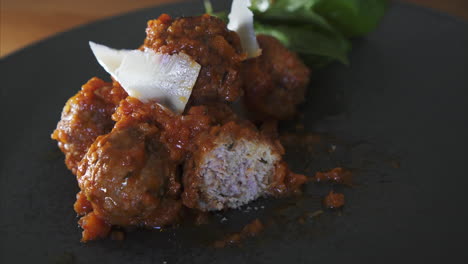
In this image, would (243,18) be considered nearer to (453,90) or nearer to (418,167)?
(418,167)

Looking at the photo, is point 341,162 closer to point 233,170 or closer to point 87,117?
point 233,170

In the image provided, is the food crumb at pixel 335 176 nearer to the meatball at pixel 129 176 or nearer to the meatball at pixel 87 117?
the meatball at pixel 129 176

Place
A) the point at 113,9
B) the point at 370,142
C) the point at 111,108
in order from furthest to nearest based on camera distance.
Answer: the point at 113,9
the point at 370,142
the point at 111,108

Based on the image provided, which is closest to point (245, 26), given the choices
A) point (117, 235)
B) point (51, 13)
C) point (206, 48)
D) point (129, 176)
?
point (206, 48)

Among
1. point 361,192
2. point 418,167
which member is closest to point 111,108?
point 361,192

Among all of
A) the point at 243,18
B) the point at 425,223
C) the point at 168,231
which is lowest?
the point at 425,223

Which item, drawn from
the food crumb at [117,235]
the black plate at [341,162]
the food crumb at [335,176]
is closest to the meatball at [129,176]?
the food crumb at [117,235]

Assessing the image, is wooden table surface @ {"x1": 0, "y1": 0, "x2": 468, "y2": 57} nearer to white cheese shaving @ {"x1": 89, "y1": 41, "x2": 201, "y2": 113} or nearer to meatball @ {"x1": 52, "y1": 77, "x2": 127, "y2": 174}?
meatball @ {"x1": 52, "y1": 77, "x2": 127, "y2": 174}
